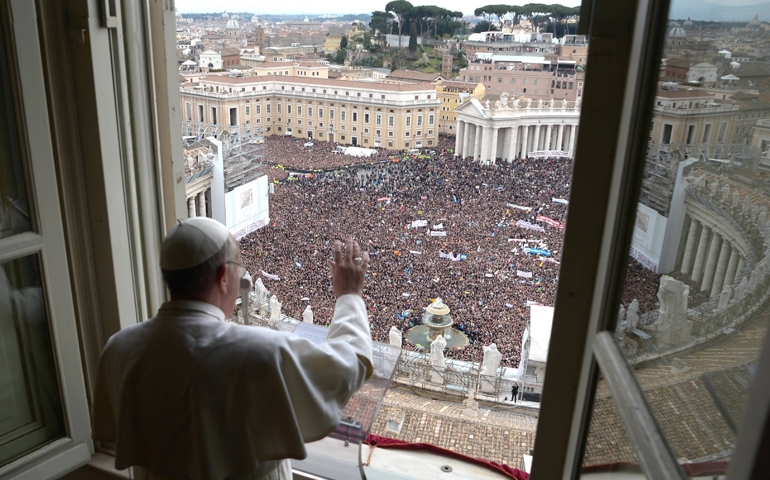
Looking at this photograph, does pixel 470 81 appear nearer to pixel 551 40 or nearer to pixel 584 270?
pixel 551 40

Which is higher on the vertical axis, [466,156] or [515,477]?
[515,477]

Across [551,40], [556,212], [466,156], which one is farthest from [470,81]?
[556,212]

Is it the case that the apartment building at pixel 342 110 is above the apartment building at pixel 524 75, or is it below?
below

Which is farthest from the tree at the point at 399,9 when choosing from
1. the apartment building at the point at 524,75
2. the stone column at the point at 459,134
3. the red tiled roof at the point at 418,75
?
the stone column at the point at 459,134

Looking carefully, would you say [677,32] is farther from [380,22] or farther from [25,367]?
[380,22]

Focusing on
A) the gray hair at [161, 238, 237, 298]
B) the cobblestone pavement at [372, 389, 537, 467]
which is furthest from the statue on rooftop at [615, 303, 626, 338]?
the cobblestone pavement at [372, 389, 537, 467]

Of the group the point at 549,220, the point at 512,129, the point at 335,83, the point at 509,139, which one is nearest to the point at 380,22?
the point at 335,83

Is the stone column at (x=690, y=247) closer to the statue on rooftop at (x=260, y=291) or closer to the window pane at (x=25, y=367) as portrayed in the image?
the window pane at (x=25, y=367)
